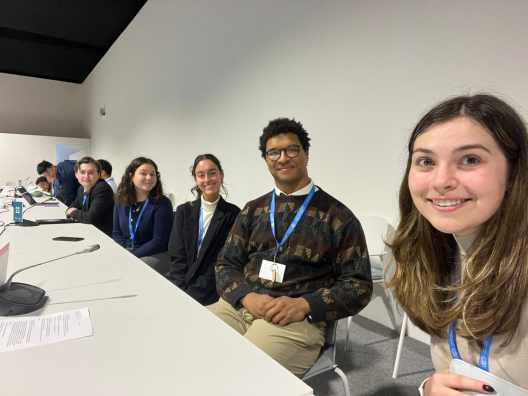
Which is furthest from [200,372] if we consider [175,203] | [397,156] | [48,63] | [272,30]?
[48,63]

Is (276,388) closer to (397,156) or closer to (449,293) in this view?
(449,293)

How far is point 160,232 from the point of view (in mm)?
2467

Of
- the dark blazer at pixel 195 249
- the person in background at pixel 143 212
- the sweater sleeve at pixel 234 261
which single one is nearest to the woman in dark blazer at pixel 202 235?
the dark blazer at pixel 195 249

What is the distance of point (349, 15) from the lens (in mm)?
2322

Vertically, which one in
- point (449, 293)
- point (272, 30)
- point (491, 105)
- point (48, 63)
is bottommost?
point (449, 293)

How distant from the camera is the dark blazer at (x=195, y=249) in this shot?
73.4 inches

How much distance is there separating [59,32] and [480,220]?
764cm

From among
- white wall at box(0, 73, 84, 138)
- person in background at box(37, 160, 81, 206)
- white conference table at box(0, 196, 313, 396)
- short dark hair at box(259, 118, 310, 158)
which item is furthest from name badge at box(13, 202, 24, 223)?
white wall at box(0, 73, 84, 138)

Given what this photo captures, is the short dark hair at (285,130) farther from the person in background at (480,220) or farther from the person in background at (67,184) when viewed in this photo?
the person in background at (67,184)

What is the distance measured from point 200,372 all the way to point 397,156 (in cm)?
177

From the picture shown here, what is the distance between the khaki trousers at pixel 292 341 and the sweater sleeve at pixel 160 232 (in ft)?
4.44

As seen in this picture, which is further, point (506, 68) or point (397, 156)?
point (397, 156)

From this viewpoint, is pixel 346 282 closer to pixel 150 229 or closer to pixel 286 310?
pixel 286 310

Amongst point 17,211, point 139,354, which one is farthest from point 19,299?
point 17,211
